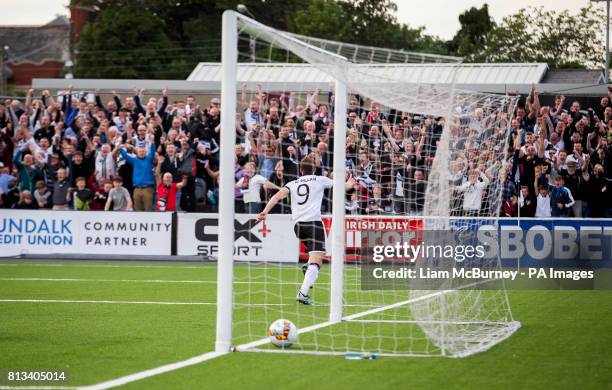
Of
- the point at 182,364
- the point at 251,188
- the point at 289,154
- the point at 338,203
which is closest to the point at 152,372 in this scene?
the point at 182,364

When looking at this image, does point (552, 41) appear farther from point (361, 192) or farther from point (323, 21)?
point (361, 192)

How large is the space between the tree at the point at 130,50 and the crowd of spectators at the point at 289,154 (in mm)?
38067

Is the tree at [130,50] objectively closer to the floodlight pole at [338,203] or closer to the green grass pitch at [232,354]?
the green grass pitch at [232,354]

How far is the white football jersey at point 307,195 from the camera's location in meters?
15.2

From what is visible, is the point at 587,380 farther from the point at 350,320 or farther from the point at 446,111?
the point at 350,320

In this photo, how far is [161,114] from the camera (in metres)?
26.0

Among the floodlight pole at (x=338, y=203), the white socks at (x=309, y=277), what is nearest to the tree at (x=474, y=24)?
the white socks at (x=309, y=277)

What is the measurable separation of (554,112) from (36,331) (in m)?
15.3

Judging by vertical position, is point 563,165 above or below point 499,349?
above

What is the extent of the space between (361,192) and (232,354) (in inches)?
406

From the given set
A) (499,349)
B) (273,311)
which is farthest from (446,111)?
(273,311)

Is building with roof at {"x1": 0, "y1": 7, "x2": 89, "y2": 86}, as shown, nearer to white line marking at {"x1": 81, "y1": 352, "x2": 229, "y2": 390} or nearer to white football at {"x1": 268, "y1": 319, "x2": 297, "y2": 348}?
white football at {"x1": 268, "y1": 319, "x2": 297, "y2": 348}

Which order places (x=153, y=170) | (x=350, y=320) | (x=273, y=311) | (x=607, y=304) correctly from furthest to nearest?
(x=153, y=170) → (x=607, y=304) → (x=273, y=311) → (x=350, y=320)

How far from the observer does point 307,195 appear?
1546 cm
